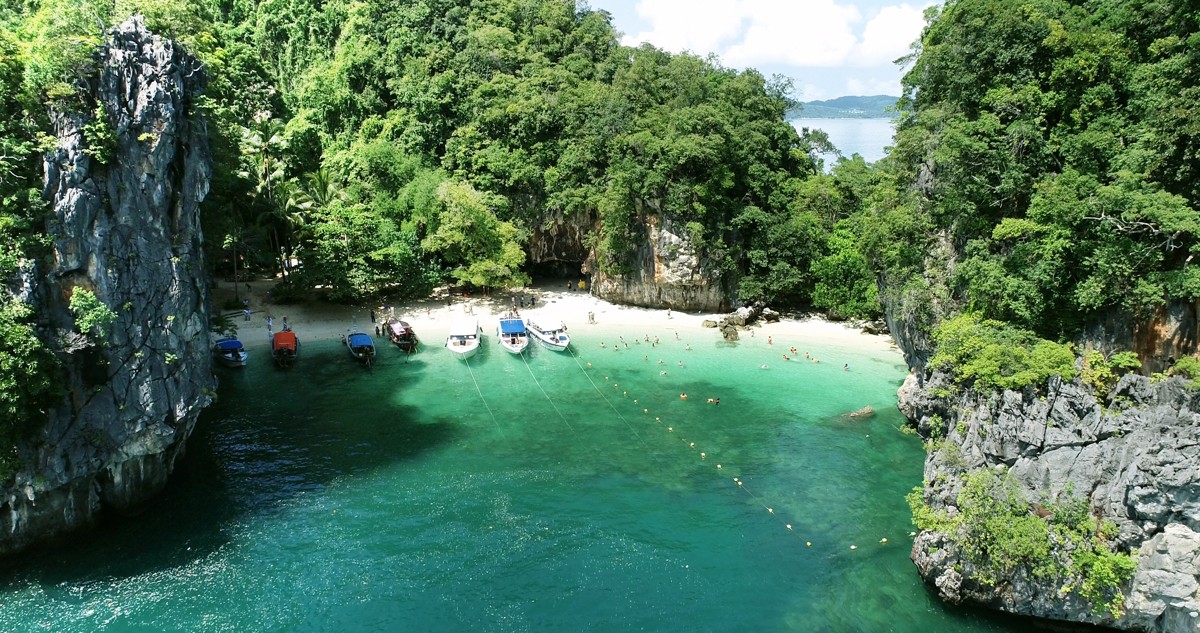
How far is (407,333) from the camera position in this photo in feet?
148

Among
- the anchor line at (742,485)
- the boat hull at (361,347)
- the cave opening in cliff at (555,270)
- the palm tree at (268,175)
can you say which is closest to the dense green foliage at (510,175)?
the palm tree at (268,175)

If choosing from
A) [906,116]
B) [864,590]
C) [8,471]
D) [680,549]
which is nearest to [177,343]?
[8,471]

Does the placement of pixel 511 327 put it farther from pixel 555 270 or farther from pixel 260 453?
pixel 260 453

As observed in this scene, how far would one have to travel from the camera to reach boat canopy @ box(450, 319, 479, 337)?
44469 millimetres

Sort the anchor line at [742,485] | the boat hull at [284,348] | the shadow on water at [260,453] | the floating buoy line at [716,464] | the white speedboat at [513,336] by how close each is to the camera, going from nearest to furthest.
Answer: the shadow on water at [260,453] → the floating buoy line at [716,464] → the anchor line at [742,485] → the boat hull at [284,348] → the white speedboat at [513,336]

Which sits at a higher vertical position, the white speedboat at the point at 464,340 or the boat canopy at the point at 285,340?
the boat canopy at the point at 285,340

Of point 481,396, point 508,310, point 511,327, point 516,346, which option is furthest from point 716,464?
point 508,310

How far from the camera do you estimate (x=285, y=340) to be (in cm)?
4162

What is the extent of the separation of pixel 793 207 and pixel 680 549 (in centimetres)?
3250

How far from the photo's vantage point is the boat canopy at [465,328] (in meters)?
44.5

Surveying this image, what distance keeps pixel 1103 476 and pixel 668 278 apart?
3262 cm

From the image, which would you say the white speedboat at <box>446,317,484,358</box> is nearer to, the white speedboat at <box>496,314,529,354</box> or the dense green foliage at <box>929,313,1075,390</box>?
the white speedboat at <box>496,314,529,354</box>

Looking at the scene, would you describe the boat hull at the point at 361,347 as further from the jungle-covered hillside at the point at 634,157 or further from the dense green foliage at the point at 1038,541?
the dense green foliage at the point at 1038,541

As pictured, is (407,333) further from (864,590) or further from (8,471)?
(864,590)
